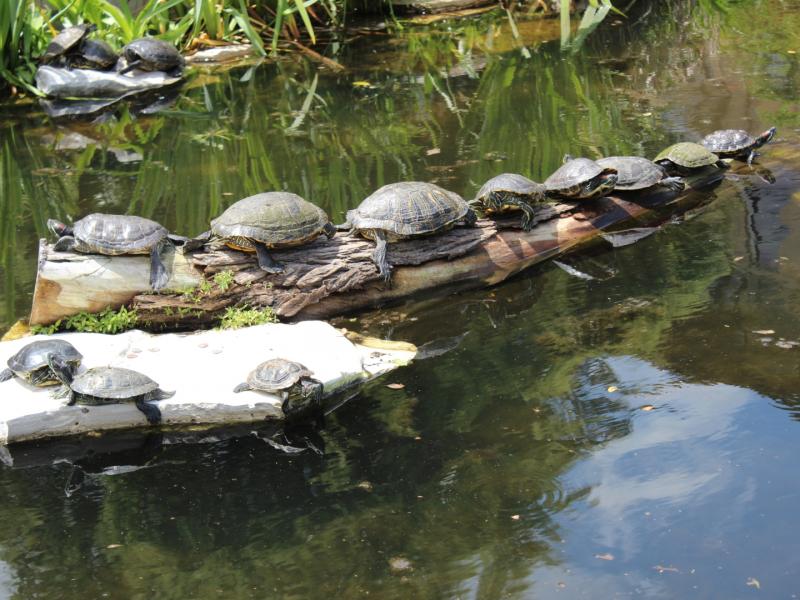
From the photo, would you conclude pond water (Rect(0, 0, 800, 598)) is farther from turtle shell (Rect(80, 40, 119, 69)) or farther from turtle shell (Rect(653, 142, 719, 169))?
turtle shell (Rect(80, 40, 119, 69))

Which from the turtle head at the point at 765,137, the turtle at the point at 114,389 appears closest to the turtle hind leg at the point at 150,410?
the turtle at the point at 114,389

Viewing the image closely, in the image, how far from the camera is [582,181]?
6281 millimetres

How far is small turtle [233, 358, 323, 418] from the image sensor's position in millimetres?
4750

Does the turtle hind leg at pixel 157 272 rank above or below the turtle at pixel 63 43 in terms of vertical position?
below

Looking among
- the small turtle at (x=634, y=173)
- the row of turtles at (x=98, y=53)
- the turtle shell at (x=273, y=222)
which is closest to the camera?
the turtle shell at (x=273, y=222)

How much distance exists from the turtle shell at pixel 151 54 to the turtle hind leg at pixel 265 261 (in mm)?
6776

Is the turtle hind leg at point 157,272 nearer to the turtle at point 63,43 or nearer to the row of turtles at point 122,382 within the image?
the row of turtles at point 122,382

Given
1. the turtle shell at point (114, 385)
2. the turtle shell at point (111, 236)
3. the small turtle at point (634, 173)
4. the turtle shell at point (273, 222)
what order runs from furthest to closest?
the small turtle at point (634, 173), the turtle shell at point (273, 222), the turtle shell at point (111, 236), the turtle shell at point (114, 385)

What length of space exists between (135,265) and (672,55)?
27.0 feet

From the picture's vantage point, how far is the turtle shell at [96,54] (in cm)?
1138

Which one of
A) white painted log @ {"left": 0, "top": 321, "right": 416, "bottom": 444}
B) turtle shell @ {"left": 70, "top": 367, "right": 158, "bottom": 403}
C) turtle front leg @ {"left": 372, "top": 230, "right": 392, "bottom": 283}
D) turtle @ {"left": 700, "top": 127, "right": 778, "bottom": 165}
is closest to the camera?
turtle shell @ {"left": 70, "top": 367, "right": 158, "bottom": 403}

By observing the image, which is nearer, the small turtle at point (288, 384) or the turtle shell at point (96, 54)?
the small turtle at point (288, 384)

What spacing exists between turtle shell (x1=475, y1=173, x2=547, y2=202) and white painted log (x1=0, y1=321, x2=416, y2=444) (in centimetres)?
133

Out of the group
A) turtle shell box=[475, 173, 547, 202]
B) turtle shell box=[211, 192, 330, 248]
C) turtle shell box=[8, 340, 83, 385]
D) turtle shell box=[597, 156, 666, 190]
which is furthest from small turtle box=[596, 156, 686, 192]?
turtle shell box=[8, 340, 83, 385]
